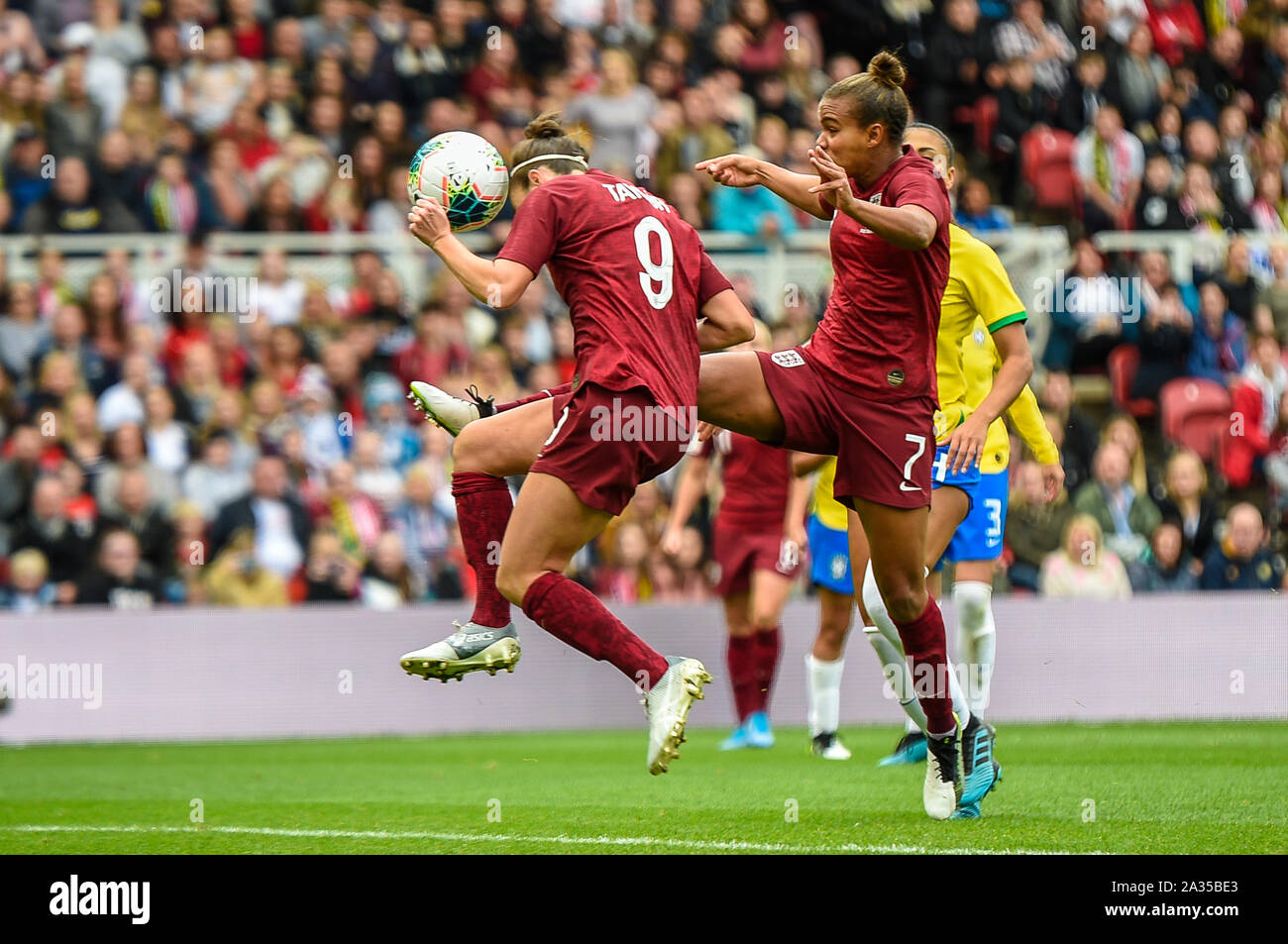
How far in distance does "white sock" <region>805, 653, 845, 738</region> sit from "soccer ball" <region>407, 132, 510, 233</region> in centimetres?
447

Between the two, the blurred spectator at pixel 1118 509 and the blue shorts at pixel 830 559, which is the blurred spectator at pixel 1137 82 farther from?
the blue shorts at pixel 830 559

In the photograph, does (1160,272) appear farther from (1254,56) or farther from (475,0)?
(475,0)

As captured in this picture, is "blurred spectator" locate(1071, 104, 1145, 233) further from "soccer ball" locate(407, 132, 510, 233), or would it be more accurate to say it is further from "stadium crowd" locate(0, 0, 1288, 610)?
"soccer ball" locate(407, 132, 510, 233)

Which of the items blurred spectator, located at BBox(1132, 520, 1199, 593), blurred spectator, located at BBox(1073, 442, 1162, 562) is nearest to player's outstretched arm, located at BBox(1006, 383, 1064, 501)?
blurred spectator, located at BBox(1073, 442, 1162, 562)

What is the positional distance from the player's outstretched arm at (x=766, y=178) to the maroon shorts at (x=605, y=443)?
1.01m

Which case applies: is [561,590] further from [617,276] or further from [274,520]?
[274,520]

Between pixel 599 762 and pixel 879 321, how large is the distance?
4.39 meters

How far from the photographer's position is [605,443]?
6.02 metres

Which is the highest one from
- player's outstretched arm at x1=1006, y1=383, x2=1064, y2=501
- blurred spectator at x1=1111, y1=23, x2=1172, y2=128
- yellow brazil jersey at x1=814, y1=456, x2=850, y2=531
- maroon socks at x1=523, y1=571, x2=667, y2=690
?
blurred spectator at x1=1111, y1=23, x2=1172, y2=128

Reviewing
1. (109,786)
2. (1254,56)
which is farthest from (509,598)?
(1254,56)

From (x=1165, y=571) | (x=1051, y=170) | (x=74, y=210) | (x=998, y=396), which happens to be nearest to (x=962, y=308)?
(x=998, y=396)

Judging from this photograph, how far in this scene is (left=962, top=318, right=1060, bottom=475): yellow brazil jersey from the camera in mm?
8258

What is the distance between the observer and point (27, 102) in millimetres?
14398

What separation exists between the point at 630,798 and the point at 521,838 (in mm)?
1478
